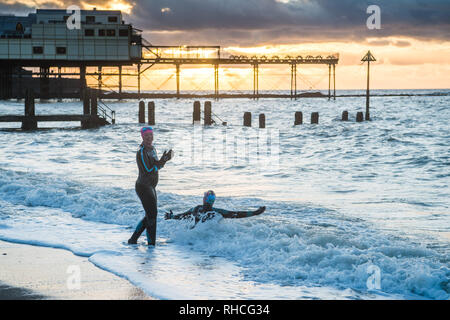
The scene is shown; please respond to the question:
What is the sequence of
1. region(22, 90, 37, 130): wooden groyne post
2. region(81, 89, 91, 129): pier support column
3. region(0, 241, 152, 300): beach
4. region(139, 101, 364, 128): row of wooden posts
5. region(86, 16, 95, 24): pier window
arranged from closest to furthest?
region(0, 241, 152, 300): beach, region(22, 90, 37, 130): wooden groyne post, region(81, 89, 91, 129): pier support column, region(139, 101, 364, 128): row of wooden posts, region(86, 16, 95, 24): pier window

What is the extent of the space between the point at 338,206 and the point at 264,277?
523 centimetres

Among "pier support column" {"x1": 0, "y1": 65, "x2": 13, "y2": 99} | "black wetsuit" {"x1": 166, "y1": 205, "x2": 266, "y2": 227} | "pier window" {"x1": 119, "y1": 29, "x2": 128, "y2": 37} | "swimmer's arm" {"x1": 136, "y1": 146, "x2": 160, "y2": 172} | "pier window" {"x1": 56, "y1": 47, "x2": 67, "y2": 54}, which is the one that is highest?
"pier window" {"x1": 119, "y1": 29, "x2": 128, "y2": 37}

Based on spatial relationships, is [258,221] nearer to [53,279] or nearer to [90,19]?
[53,279]

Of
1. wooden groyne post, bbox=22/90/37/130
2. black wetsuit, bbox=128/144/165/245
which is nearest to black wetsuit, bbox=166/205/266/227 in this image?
black wetsuit, bbox=128/144/165/245

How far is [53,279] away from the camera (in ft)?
21.4

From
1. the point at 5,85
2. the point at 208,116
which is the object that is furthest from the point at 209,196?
the point at 5,85

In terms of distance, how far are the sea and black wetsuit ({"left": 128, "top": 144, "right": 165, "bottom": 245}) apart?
1.34ft

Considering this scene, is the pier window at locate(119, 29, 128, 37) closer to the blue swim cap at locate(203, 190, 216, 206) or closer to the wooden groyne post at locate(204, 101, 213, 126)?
the wooden groyne post at locate(204, 101, 213, 126)

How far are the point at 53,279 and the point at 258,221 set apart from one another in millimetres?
3803

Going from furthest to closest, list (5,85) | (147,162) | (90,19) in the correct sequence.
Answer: (5,85)
(90,19)
(147,162)

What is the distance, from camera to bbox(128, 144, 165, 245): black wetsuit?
25.8 ft

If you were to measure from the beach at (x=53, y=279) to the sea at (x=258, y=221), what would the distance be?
21 centimetres

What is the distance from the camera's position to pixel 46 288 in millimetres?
6176
